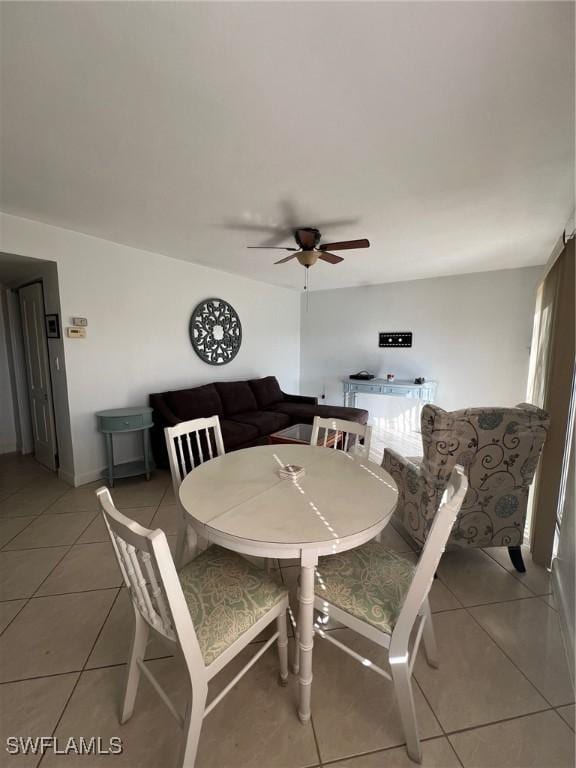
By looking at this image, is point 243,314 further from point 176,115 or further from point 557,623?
point 557,623

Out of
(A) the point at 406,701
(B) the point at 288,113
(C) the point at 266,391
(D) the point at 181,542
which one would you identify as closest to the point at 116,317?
(C) the point at 266,391

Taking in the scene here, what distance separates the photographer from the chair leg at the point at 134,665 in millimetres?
1135

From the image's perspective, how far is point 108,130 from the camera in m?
1.53

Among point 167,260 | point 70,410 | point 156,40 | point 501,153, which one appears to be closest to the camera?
point 156,40

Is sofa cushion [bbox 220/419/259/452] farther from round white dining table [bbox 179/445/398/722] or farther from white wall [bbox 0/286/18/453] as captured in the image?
white wall [bbox 0/286/18/453]

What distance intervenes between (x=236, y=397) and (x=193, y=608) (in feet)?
10.7

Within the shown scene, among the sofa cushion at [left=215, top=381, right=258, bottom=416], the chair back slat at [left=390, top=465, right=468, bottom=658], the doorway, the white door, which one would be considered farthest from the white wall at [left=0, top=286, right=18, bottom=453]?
the chair back slat at [left=390, top=465, right=468, bottom=658]

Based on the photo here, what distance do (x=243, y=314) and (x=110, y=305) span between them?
2003 millimetres

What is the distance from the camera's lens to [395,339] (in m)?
5.22

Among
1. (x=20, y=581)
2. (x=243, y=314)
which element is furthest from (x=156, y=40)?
(x=243, y=314)

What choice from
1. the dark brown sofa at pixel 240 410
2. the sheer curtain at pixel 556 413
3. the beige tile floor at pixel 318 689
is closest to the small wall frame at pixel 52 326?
the dark brown sofa at pixel 240 410

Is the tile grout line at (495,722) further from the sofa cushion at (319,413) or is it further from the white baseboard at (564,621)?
the sofa cushion at (319,413)

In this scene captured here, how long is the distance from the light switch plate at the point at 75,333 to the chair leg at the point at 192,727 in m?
2.96

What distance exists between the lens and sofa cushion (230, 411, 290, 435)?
3.85 m
